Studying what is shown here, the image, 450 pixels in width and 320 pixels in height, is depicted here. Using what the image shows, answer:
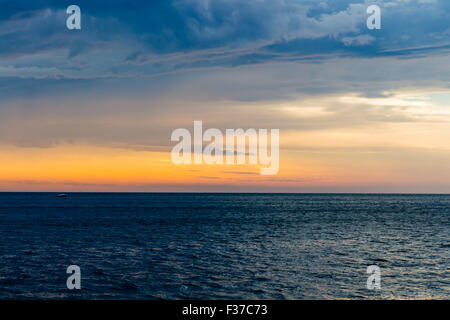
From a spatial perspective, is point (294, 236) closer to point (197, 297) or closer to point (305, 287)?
point (305, 287)

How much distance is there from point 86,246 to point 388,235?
145 ft

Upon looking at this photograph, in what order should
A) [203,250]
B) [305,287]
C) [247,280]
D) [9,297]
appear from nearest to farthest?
1. [9,297]
2. [305,287]
3. [247,280]
4. [203,250]

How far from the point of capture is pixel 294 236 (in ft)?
202

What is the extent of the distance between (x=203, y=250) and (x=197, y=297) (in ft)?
65.9

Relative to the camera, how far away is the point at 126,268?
115 feet

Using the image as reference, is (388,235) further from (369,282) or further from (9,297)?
(9,297)
